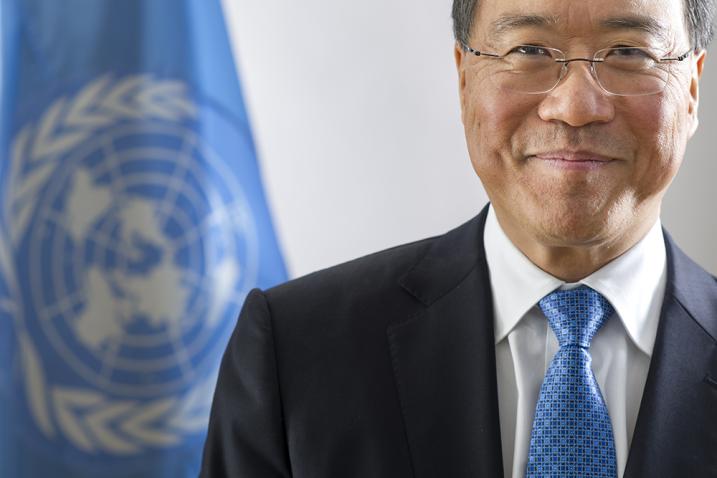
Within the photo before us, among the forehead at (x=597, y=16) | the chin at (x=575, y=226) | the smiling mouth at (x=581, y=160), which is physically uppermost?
the forehead at (x=597, y=16)

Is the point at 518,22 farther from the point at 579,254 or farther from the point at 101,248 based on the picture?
the point at 101,248

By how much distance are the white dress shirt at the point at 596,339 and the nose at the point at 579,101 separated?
0.82 feet

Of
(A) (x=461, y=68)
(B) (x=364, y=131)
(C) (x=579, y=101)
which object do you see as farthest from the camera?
(B) (x=364, y=131)

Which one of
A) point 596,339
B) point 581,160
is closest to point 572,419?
point 596,339

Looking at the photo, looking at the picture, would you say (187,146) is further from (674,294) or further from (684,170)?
(684,170)

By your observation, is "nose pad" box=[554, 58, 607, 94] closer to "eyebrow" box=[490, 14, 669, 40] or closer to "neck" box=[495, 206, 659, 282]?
"eyebrow" box=[490, 14, 669, 40]

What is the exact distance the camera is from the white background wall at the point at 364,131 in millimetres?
2467

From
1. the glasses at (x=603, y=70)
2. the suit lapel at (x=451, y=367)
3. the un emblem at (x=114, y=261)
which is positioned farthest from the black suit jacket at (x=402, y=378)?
the un emblem at (x=114, y=261)

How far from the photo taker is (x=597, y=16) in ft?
3.58

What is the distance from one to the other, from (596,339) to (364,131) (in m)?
1.45

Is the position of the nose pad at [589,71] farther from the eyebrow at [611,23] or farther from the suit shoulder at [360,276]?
the suit shoulder at [360,276]

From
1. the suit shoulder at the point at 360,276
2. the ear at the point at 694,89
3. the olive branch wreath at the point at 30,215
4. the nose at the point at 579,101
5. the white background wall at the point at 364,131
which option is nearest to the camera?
the nose at the point at 579,101

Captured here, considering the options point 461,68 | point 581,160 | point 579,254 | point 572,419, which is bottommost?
point 572,419

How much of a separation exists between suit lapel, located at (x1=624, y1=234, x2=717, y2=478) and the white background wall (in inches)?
51.9
